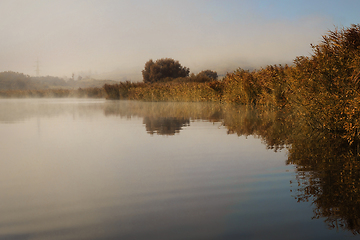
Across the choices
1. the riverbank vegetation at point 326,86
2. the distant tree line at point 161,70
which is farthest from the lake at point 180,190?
the distant tree line at point 161,70

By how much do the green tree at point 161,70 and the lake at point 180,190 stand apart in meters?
59.0

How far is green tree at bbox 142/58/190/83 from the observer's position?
6606 centimetres

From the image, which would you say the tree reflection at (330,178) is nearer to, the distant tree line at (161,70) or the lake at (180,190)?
the lake at (180,190)

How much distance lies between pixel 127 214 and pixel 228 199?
1061 mm

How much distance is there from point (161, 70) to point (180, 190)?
207 ft

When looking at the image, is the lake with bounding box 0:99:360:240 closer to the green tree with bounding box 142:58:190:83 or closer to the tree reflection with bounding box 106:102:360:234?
the tree reflection with bounding box 106:102:360:234

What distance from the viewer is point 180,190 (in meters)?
4.02

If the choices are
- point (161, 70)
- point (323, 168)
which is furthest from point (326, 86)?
point (161, 70)

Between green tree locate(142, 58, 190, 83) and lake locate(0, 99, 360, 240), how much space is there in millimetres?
58987

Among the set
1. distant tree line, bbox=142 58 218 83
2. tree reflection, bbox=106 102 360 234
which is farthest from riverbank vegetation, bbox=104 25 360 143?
distant tree line, bbox=142 58 218 83

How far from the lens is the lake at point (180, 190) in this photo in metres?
2.92

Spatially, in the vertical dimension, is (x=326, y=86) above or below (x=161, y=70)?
below

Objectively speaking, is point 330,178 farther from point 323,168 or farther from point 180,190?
point 180,190

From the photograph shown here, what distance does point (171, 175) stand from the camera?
474 centimetres
